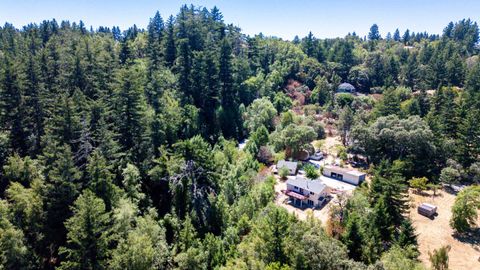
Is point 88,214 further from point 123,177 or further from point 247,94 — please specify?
point 247,94

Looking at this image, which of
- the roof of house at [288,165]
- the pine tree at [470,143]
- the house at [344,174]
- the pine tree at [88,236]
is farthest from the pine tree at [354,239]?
the pine tree at [470,143]

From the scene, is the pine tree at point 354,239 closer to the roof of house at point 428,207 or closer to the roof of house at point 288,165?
the roof of house at point 428,207

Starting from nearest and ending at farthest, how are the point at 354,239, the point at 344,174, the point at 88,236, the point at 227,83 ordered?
1. the point at 88,236
2. the point at 354,239
3. the point at 344,174
4. the point at 227,83

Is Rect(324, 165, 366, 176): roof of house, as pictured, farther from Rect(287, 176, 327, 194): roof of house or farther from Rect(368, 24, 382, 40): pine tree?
Rect(368, 24, 382, 40): pine tree

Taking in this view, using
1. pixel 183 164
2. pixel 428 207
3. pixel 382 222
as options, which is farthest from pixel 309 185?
pixel 183 164

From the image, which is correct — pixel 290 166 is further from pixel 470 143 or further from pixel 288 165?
pixel 470 143

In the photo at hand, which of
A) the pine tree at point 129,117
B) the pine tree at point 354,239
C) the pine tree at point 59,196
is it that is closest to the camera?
the pine tree at point 354,239
